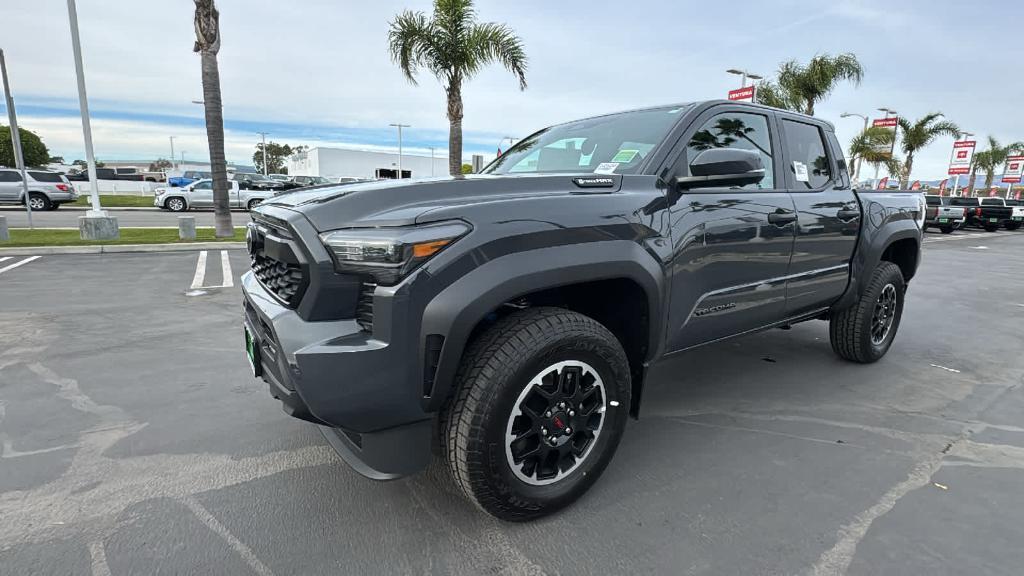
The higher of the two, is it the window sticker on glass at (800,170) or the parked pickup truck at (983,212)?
the window sticker on glass at (800,170)

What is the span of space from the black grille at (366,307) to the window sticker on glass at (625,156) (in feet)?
4.94

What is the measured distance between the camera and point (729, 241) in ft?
9.18

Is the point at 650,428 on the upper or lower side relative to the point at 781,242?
lower

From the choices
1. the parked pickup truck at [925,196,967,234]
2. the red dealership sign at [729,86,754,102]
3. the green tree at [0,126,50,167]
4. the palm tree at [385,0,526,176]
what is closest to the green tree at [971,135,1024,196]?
the parked pickup truck at [925,196,967,234]

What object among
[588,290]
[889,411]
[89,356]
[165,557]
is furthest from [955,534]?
[89,356]

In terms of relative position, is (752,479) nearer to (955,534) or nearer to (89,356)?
(955,534)

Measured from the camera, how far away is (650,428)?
3150 millimetres

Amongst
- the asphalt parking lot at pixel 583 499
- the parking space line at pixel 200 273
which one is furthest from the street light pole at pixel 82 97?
the asphalt parking lot at pixel 583 499

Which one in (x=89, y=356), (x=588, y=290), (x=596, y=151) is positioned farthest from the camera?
(x=89, y=356)

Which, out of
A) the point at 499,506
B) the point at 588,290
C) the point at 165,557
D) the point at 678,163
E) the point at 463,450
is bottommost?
the point at 165,557

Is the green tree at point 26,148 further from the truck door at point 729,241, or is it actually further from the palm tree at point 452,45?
the truck door at point 729,241

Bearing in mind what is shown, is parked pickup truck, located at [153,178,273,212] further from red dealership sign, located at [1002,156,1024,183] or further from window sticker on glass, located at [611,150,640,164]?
red dealership sign, located at [1002,156,1024,183]

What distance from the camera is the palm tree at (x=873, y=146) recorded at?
1172 inches

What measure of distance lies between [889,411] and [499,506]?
110 inches
